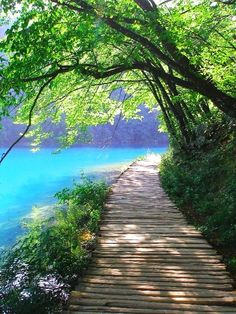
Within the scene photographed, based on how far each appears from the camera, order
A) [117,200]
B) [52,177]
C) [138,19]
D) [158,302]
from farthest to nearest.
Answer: [52,177], [117,200], [138,19], [158,302]

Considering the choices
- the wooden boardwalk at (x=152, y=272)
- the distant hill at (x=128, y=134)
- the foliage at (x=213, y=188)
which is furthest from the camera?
the distant hill at (x=128, y=134)

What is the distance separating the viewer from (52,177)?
2948 centimetres

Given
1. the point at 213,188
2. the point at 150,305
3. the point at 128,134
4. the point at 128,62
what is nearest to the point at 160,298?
the point at 150,305

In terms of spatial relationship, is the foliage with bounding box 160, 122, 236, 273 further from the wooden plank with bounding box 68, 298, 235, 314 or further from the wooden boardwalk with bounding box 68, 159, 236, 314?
the wooden plank with bounding box 68, 298, 235, 314

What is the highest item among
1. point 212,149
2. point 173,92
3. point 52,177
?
point 173,92

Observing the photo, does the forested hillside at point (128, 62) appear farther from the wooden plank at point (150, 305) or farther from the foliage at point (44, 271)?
the wooden plank at point (150, 305)

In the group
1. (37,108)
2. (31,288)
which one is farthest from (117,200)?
(31,288)

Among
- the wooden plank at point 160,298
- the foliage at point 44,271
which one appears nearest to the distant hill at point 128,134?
the foliage at point 44,271

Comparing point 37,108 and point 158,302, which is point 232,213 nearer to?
point 158,302

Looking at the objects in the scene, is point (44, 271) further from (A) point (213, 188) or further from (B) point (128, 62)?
(A) point (213, 188)

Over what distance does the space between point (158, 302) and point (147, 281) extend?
629 millimetres

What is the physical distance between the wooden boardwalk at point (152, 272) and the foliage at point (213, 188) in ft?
1.21

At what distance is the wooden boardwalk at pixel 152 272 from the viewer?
195 inches

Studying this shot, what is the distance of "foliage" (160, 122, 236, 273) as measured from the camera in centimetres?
759
